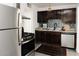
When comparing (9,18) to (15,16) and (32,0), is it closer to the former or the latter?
(15,16)

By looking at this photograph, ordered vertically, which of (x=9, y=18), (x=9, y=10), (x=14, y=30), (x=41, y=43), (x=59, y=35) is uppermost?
(x=9, y=10)

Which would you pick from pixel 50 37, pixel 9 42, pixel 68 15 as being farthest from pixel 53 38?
pixel 9 42

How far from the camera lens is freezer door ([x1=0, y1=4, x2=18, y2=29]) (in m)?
1.55

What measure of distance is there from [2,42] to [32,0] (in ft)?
2.63

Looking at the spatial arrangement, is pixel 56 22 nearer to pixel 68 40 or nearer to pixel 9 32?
pixel 68 40

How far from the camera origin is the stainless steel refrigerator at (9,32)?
157cm

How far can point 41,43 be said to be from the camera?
461 centimetres

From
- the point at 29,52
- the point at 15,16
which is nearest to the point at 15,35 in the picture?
the point at 15,16

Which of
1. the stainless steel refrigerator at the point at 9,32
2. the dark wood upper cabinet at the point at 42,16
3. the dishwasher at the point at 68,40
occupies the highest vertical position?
the dark wood upper cabinet at the point at 42,16

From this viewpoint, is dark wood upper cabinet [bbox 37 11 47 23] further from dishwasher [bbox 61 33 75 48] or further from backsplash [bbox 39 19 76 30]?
dishwasher [bbox 61 33 75 48]

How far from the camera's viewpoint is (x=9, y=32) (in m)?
1.74

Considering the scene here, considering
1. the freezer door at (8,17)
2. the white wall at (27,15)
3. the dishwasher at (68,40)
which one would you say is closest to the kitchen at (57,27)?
the dishwasher at (68,40)

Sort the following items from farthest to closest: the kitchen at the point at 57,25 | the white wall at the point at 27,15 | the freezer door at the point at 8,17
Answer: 1. the kitchen at the point at 57,25
2. the white wall at the point at 27,15
3. the freezer door at the point at 8,17

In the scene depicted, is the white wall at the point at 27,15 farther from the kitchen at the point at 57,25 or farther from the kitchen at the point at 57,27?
the kitchen at the point at 57,25
